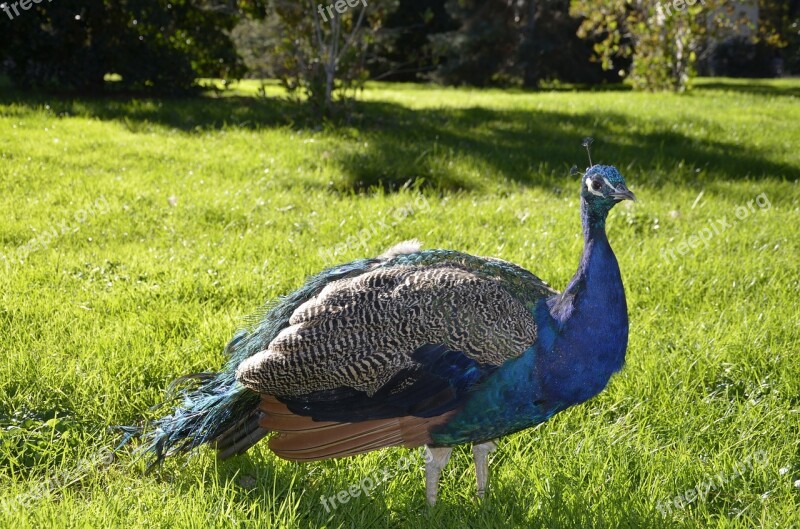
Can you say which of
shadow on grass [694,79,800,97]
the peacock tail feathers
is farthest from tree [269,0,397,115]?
shadow on grass [694,79,800,97]

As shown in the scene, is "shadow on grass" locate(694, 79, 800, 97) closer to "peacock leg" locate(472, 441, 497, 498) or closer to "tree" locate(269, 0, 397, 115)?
"tree" locate(269, 0, 397, 115)

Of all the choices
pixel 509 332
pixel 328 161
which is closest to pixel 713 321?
pixel 509 332

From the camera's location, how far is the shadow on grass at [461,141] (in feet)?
25.8

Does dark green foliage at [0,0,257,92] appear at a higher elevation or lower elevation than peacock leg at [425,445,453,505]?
higher

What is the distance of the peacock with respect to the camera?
9.39ft

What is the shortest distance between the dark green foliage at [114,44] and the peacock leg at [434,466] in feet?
33.7

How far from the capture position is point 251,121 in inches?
396

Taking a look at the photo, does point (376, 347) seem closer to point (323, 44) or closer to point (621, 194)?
point (621, 194)

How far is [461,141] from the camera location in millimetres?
9469

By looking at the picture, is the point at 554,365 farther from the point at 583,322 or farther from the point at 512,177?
the point at 512,177

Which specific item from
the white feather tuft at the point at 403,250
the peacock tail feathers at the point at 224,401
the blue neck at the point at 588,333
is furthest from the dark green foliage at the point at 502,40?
the blue neck at the point at 588,333

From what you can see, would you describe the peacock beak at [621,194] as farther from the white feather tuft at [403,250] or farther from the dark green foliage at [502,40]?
the dark green foliage at [502,40]

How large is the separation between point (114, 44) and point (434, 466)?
11611 mm

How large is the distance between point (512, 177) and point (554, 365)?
209 inches
